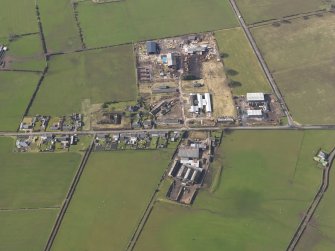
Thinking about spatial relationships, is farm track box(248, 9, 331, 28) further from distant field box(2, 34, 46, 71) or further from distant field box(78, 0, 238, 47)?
distant field box(2, 34, 46, 71)

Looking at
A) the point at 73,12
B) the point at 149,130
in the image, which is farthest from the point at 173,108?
the point at 73,12

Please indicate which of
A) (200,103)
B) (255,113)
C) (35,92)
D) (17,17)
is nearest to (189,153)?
(200,103)

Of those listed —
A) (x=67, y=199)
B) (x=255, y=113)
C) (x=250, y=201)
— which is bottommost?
(x=250, y=201)

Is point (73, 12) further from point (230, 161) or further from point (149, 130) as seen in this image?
point (230, 161)

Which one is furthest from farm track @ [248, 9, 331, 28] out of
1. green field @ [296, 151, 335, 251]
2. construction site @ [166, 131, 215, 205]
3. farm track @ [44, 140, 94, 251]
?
farm track @ [44, 140, 94, 251]

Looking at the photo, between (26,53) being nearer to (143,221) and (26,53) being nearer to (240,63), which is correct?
(240,63)

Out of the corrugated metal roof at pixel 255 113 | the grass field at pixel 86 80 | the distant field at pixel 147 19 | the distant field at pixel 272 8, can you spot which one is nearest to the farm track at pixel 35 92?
the grass field at pixel 86 80
